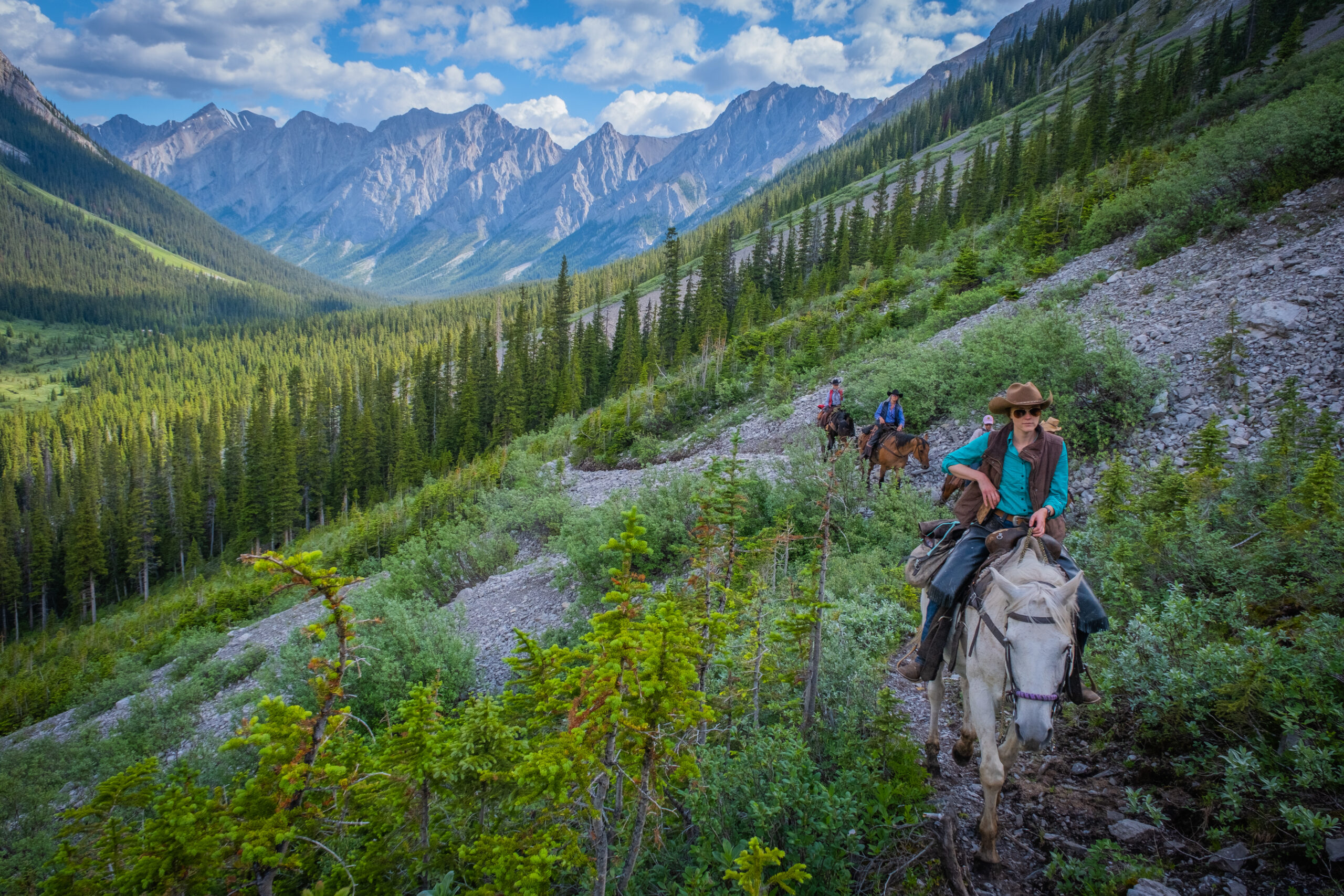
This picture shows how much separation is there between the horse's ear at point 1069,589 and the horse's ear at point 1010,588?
0.19m

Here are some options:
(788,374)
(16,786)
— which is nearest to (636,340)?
(788,374)

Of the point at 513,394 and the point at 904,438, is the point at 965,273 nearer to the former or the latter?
the point at 904,438

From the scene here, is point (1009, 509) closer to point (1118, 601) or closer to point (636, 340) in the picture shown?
point (1118, 601)

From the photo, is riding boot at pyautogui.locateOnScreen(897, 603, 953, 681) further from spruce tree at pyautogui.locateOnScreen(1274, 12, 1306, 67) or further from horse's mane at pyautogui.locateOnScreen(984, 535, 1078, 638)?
spruce tree at pyautogui.locateOnScreen(1274, 12, 1306, 67)

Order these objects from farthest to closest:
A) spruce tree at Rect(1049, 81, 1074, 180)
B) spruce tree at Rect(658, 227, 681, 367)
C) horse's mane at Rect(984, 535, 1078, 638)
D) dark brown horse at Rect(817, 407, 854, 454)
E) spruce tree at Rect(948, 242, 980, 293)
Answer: spruce tree at Rect(658, 227, 681, 367), spruce tree at Rect(1049, 81, 1074, 180), spruce tree at Rect(948, 242, 980, 293), dark brown horse at Rect(817, 407, 854, 454), horse's mane at Rect(984, 535, 1078, 638)

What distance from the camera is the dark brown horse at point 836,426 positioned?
15.6m

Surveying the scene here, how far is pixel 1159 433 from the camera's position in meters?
10.5

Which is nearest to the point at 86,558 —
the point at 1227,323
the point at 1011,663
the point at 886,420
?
the point at 886,420

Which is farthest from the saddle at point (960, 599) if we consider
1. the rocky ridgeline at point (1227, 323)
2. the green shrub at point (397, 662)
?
the rocky ridgeline at point (1227, 323)

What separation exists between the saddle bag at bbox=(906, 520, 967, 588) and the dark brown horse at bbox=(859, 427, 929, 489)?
23.3 ft

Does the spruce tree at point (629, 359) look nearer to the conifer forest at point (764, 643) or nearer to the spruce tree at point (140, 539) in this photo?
the conifer forest at point (764, 643)

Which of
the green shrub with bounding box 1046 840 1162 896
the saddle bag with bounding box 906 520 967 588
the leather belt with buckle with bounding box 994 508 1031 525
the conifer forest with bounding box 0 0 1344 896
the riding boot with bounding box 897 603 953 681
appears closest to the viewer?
the conifer forest with bounding box 0 0 1344 896

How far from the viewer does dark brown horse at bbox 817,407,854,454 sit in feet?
51.0

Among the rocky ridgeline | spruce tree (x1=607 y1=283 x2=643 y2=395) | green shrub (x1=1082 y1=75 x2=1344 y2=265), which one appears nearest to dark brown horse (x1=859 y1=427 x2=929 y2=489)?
the rocky ridgeline
